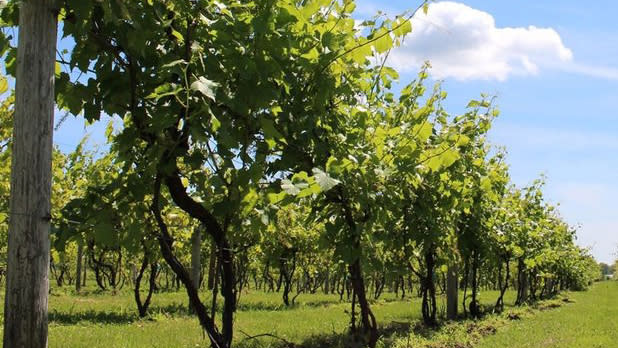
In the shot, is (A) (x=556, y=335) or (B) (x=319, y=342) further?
(A) (x=556, y=335)

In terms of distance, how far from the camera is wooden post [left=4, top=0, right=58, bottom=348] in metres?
2.34

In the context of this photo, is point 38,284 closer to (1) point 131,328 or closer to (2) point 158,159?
(2) point 158,159

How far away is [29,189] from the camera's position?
2.34 metres

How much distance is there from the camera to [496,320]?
1572 centimetres

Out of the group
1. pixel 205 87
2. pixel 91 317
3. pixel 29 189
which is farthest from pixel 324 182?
pixel 91 317

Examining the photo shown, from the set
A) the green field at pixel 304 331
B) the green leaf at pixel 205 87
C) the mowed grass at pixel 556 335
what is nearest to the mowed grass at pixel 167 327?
the green field at pixel 304 331

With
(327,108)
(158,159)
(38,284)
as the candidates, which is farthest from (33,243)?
(327,108)

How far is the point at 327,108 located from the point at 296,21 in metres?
1.47

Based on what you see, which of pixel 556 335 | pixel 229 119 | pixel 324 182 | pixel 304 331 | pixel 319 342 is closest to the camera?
pixel 324 182

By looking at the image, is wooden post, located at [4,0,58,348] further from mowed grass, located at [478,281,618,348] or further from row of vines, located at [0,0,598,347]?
mowed grass, located at [478,281,618,348]

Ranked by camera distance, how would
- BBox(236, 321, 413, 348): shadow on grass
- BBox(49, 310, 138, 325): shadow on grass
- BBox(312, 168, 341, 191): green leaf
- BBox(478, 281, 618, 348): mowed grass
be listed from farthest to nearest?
BBox(49, 310, 138, 325): shadow on grass → BBox(478, 281, 618, 348): mowed grass → BBox(236, 321, 413, 348): shadow on grass → BBox(312, 168, 341, 191): green leaf

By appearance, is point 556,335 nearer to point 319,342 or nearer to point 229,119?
point 319,342

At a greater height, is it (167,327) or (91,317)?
(167,327)

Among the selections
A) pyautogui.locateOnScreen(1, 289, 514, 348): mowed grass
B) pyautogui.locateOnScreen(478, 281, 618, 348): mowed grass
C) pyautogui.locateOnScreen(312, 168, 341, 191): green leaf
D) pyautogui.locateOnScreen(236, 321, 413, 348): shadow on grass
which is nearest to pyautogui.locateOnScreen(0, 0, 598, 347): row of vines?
pyautogui.locateOnScreen(312, 168, 341, 191): green leaf
